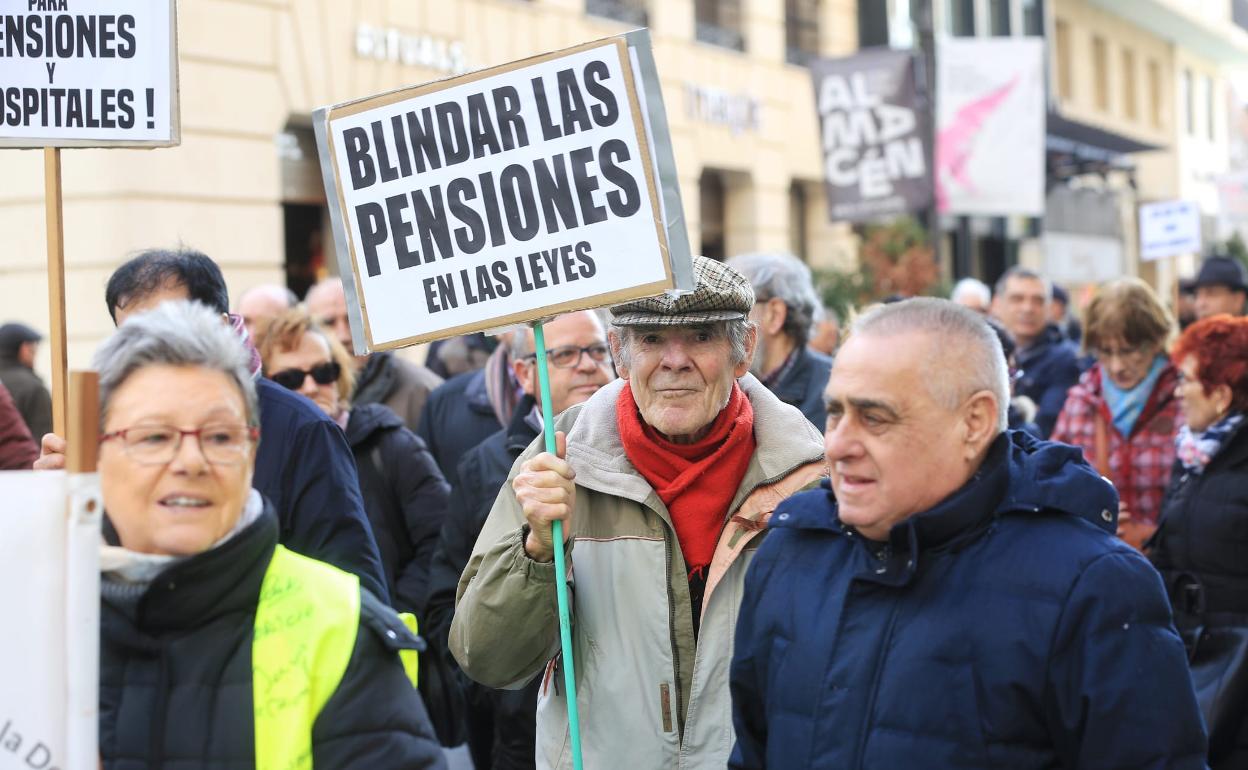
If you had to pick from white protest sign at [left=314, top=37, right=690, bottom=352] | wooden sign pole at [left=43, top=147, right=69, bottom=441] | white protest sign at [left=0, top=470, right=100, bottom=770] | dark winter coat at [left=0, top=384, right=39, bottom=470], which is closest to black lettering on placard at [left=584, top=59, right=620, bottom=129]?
white protest sign at [left=314, top=37, right=690, bottom=352]

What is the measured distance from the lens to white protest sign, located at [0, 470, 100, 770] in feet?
7.86

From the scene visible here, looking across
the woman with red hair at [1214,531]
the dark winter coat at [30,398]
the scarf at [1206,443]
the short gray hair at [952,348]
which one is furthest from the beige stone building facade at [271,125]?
the short gray hair at [952,348]

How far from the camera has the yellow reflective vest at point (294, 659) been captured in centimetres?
252

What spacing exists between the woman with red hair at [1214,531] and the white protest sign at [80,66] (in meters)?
3.50

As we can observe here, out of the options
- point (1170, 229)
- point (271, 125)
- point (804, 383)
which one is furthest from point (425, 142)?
point (1170, 229)

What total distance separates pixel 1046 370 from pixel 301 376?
5.20 metres

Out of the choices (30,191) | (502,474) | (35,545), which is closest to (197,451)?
(35,545)

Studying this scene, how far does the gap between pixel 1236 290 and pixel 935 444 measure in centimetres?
832


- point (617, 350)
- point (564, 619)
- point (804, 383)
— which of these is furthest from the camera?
point (804, 383)

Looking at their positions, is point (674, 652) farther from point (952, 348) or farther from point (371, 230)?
point (371, 230)

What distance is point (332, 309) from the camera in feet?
27.1

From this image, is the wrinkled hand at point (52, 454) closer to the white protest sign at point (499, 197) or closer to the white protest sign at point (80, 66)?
the white protest sign at point (499, 197)

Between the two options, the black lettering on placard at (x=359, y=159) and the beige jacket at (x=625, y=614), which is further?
the black lettering on placard at (x=359, y=159)

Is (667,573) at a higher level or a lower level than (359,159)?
lower
